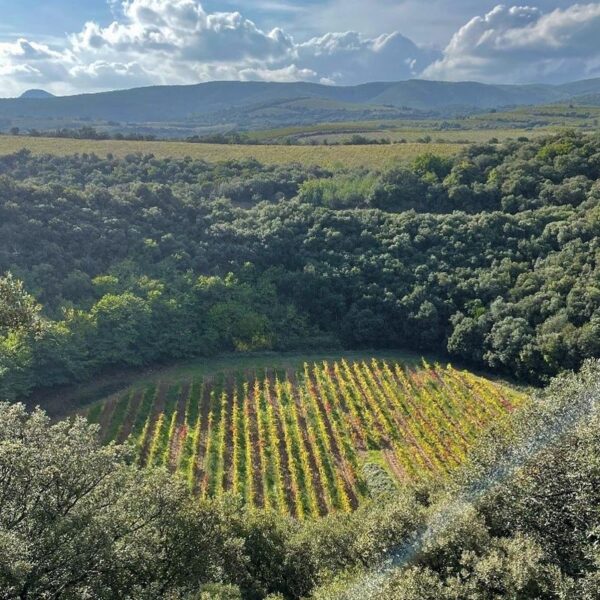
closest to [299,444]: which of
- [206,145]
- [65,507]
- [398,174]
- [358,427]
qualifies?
[358,427]

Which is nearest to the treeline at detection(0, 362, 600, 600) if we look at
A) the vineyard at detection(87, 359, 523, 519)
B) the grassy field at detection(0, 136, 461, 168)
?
the vineyard at detection(87, 359, 523, 519)

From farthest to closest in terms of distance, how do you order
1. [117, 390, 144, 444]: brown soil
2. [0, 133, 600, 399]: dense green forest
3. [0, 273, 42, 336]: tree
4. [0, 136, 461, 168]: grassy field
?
[0, 136, 461, 168]: grassy field → [0, 133, 600, 399]: dense green forest → [117, 390, 144, 444]: brown soil → [0, 273, 42, 336]: tree

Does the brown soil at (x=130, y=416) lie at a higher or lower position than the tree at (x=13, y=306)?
lower

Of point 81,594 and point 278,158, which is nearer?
point 81,594

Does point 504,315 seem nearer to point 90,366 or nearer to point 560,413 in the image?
point 560,413

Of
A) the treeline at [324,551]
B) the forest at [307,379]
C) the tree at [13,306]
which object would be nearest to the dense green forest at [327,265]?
the forest at [307,379]

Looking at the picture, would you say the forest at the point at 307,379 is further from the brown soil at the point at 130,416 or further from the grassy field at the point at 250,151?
the grassy field at the point at 250,151

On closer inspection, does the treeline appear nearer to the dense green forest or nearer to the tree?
the tree
